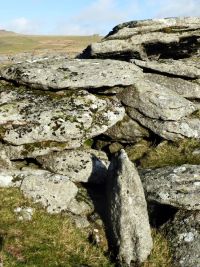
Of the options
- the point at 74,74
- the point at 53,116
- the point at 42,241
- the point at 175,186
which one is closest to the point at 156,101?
the point at 74,74

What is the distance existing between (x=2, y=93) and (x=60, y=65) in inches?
127

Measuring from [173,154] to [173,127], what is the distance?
57.3 inches

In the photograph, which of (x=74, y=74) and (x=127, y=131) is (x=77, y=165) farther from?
(x=74, y=74)

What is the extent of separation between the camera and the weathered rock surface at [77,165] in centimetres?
1973

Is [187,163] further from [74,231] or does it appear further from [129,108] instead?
[74,231]

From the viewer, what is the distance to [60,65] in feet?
74.7

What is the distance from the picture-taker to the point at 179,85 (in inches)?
935

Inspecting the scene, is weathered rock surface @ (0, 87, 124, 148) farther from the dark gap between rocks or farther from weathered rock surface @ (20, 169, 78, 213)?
the dark gap between rocks

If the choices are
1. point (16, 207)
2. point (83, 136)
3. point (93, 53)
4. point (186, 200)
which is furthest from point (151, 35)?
point (16, 207)

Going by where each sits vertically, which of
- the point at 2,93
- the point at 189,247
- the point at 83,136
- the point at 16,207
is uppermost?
the point at 2,93

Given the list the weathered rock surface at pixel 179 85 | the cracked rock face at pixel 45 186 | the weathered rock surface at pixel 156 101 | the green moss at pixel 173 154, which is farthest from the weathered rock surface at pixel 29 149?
the weathered rock surface at pixel 179 85

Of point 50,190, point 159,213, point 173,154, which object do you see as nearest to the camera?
point 50,190

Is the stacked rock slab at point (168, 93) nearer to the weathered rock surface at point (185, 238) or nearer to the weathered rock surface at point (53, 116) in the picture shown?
the weathered rock surface at point (185, 238)

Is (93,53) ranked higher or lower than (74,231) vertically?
higher
